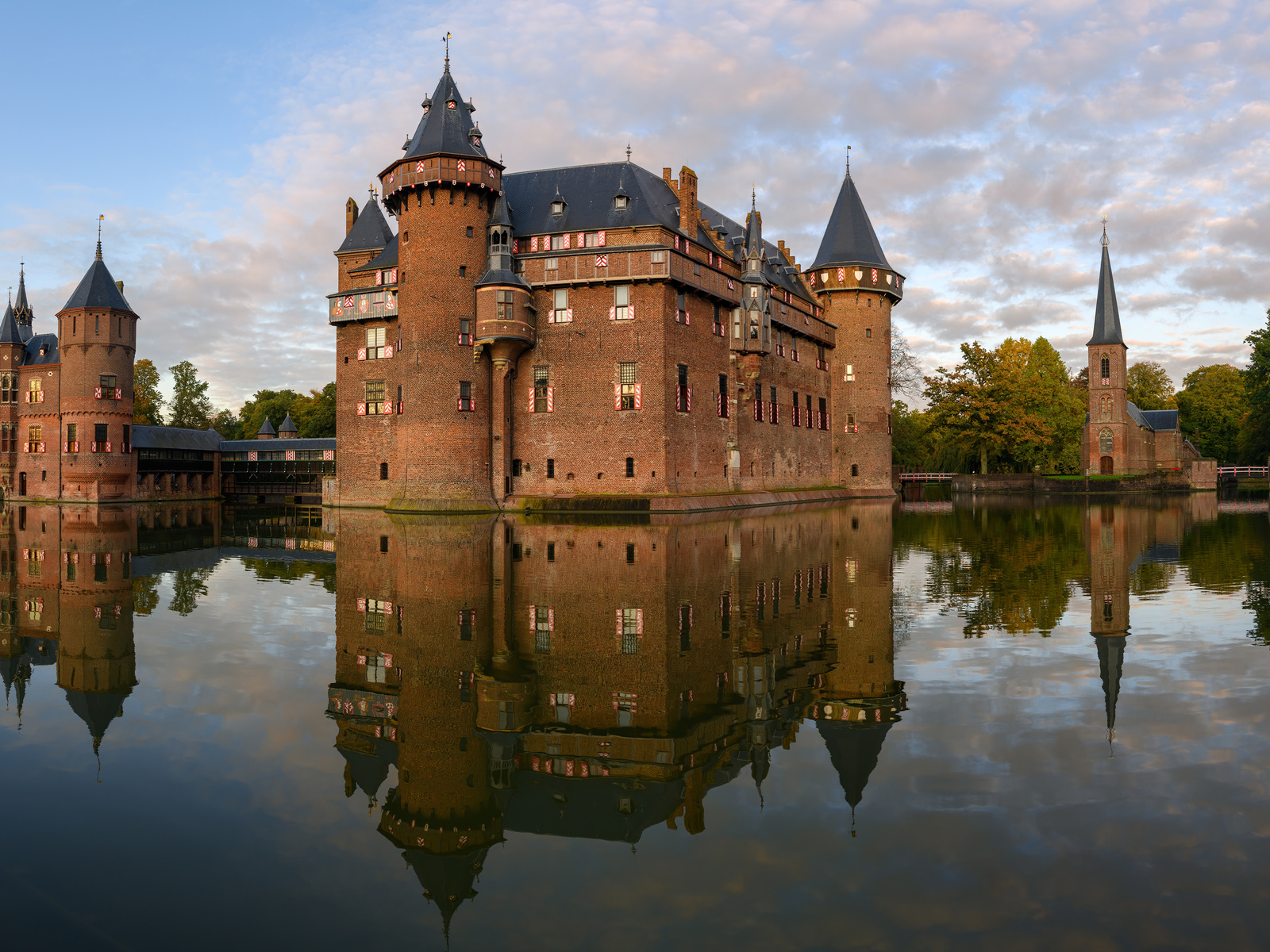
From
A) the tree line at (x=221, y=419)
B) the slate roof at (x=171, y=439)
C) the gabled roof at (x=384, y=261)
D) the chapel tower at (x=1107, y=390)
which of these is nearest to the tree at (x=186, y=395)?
the tree line at (x=221, y=419)

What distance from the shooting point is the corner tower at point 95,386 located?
5450 cm

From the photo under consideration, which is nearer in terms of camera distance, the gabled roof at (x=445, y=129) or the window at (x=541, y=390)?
the gabled roof at (x=445, y=129)

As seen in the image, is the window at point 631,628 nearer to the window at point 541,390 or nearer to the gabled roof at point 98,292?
the window at point 541,390

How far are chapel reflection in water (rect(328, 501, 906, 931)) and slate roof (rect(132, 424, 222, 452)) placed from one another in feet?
167

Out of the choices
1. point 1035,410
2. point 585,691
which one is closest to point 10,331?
point 585,691

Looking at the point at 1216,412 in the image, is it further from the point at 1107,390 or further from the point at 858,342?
the point at 858,342

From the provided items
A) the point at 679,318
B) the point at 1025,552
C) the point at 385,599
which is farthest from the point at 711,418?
the point at 385,599

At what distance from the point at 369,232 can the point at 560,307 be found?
16.5m

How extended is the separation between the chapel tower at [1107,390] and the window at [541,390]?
60.0 meters

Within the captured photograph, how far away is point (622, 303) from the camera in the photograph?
1547 inches

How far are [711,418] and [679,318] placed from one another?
554 centimetres

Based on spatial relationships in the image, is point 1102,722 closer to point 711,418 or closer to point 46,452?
point 711,418

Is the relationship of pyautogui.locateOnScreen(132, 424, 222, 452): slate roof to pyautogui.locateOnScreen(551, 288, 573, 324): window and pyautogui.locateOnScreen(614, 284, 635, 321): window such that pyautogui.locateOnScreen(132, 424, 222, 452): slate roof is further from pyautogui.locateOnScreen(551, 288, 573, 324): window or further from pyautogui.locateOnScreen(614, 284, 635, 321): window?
pyautogui.locateOnScreen(614, 284, 635, 321): window

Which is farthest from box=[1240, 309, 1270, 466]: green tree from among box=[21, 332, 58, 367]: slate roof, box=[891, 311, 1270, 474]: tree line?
box=[21, 332, 58, 367]: slate roof
